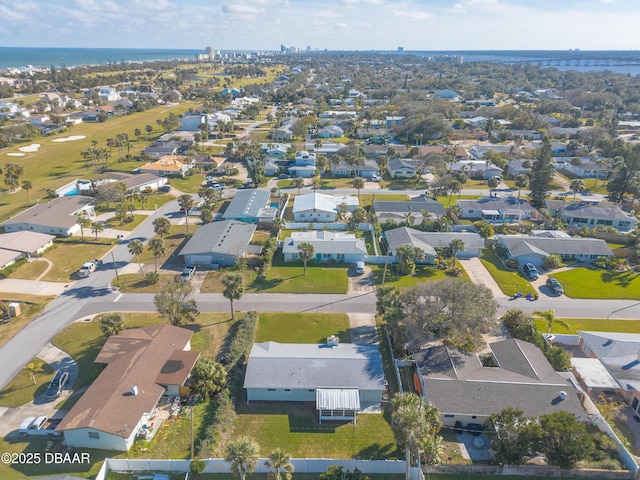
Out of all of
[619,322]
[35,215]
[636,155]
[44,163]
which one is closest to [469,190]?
[636,155]

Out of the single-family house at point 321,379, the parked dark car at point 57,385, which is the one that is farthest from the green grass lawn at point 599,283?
the parked dark car at point 57,385

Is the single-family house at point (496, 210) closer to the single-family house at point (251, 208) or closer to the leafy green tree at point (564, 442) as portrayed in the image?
the single-family house at point (251, 208)

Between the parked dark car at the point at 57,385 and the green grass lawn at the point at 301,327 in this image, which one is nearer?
the parked dark car at the point at 57,385

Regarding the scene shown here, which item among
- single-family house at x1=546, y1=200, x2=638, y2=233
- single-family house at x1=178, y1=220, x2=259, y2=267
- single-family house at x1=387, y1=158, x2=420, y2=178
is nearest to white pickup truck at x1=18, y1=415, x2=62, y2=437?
single-family house at x1=178, y1=220, x2=259, y2=267

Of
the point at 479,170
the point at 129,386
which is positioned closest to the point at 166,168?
the point at 129,386

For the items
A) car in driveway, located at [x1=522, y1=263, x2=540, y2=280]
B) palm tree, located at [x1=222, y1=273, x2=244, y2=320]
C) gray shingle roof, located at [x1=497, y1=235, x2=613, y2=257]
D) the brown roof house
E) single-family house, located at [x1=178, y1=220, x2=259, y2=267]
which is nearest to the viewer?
the brown roof house

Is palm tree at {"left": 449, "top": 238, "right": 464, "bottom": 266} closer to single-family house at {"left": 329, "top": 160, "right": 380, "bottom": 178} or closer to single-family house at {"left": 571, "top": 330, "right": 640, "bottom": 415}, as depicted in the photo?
single-family house at {"left": 571, "top": 330, "right": 640, "bottom": 415}
